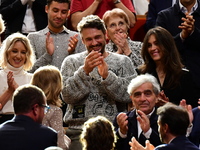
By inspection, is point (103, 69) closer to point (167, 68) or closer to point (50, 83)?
point (50, 83)

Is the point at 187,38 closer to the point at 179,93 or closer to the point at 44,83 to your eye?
the point at 179,93

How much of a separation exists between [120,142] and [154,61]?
4.05 ft

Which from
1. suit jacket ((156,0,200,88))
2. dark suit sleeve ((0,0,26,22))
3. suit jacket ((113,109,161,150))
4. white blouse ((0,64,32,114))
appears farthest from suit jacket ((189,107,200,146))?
dark suit sleeve ((0,0,26,22))

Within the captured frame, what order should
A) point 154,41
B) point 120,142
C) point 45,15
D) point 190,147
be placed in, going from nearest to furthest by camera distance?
point 190,147 → point 120,142 → point 154,41 → point 45,15

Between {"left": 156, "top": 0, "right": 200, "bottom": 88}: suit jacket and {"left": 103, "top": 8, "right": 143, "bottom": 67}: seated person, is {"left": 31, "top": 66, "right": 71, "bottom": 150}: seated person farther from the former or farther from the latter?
{"left": 156, "top": 0, "right": 200, "bottom": 88}: suit jacket

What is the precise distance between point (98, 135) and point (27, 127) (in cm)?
53

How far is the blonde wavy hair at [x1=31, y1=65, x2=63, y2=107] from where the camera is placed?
5.35 metres

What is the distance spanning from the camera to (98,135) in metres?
4.50

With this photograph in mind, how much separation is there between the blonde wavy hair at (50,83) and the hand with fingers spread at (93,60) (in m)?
0.28

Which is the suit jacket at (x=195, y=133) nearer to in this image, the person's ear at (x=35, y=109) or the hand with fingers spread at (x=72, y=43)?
the person's ear at (x=35, y=109)

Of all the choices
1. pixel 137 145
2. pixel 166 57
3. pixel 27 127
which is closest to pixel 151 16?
pixel 166 57

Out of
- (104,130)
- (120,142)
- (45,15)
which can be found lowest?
(120,142)

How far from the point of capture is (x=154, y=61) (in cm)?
627

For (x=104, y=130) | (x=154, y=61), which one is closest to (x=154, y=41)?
(x=154, y=61)
